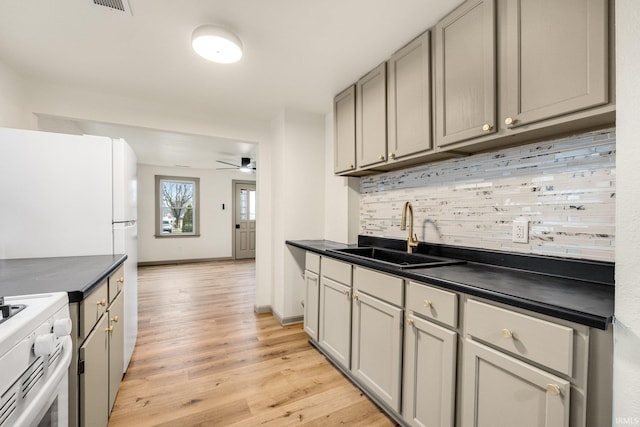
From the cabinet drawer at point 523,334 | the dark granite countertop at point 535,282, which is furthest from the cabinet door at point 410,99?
the cabinet drawer at point 523,334

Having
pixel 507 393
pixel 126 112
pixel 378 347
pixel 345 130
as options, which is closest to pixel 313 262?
pixel 378 347

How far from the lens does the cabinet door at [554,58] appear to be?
1.05 meters

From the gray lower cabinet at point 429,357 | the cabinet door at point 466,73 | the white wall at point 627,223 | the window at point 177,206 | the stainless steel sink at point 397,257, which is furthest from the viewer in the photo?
the window at point 177,206

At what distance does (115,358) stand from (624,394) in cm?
226

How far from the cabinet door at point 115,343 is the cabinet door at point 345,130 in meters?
1.94

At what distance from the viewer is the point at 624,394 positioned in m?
0.79

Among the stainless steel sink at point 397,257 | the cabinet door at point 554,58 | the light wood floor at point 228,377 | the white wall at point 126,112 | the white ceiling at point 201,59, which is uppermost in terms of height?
the white ceiling at point 201,59

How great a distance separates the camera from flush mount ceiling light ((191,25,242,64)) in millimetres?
1694

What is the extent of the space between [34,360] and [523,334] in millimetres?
1522

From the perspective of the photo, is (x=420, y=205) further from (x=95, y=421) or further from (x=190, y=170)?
(x=190, y=170)

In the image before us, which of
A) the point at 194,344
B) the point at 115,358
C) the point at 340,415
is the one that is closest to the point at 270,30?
the point at 115,358

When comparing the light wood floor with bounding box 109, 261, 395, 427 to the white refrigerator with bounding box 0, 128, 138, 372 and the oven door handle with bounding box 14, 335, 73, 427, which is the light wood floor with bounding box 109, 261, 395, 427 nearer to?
the white refrigerator with bounding box 0, 128, 138, 372

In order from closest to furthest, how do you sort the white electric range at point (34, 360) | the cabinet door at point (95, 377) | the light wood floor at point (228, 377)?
the white electric range at point (34, 360) < the cabinet door at point (95, 377) < the light wood floor at point (228, 377)

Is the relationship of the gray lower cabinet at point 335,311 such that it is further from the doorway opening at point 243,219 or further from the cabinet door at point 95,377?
the doorway opening at point 243,219
